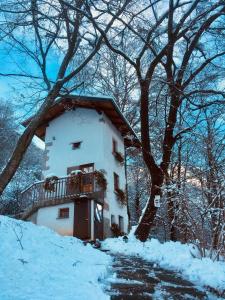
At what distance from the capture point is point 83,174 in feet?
45.8

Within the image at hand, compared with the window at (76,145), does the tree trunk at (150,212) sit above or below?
below

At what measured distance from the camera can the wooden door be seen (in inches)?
498

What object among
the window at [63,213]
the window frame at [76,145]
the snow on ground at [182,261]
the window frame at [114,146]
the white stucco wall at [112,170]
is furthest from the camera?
the window frame at [114,146]

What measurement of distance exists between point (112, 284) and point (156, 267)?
2.20 m

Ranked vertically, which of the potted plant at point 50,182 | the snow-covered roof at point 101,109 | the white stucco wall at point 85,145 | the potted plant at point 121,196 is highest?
the snow-covered roof at point 101,109

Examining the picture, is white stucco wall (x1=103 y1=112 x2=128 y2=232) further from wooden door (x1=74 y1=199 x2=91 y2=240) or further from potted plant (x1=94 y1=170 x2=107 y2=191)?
wooden door (x1=74 y1=199 x2=91 y2=240)

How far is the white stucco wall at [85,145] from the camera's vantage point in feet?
48.7

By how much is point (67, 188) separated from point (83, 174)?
2.93ft

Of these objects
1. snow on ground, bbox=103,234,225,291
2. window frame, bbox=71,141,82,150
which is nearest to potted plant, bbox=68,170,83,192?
window frame, bbox=71,141,82,150

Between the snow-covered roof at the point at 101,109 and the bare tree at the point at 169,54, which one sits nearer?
the bare tree at the point at 169,54

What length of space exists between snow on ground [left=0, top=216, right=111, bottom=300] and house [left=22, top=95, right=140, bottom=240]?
7.68m

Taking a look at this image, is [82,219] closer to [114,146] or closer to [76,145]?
[76,145]

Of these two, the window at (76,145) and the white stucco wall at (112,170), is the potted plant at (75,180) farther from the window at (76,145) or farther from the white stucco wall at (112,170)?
the window at (76,145)

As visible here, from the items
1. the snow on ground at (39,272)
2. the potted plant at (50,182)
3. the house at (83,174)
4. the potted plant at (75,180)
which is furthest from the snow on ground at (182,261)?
the potted plant at (50,182)
